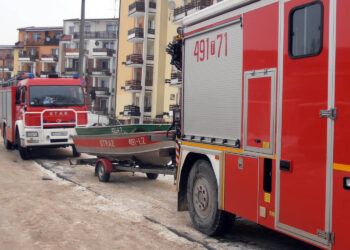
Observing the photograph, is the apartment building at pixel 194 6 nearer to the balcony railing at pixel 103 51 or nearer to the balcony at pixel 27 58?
the balcony railing at pixel 103 51

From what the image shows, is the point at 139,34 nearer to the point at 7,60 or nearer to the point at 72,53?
the point at 72,53

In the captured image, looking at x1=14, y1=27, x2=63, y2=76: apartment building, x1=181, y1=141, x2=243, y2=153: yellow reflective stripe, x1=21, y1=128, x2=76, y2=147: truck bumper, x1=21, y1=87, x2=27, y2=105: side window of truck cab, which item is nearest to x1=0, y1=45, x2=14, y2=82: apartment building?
x1=14, y1=27, x2=63, y2=76: apartment building

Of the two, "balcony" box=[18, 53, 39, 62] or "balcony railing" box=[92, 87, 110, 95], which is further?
"balcony" box=[18, 53, 39, 62]

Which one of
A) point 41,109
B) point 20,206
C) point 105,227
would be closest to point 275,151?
point 105,227

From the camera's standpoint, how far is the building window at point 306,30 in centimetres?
470

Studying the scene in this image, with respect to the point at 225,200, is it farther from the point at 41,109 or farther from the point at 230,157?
the point at 41,109

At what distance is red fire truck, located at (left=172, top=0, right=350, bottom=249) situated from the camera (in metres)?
4.48

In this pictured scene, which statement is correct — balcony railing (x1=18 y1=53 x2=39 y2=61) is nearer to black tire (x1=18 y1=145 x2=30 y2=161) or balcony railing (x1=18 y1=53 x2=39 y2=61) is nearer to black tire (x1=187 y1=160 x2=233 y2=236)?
black tire (x1=18 y1=145 x2=30 y2=161)

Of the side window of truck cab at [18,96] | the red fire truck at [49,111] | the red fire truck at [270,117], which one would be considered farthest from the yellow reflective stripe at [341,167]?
the side window of truck cab at [18,96]

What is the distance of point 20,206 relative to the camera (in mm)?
8867

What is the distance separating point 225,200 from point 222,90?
147 centimetres

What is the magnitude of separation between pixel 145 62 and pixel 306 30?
144 feet

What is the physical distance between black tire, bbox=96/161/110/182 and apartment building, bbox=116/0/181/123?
96.7 ft

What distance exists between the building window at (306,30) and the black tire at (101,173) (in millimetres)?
7667
